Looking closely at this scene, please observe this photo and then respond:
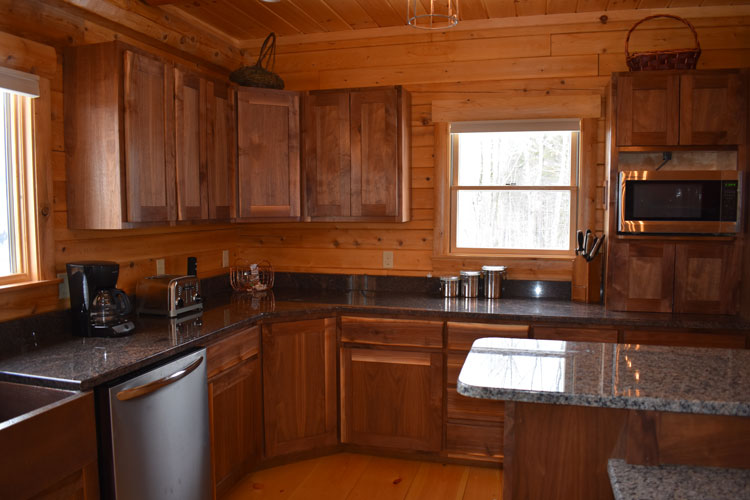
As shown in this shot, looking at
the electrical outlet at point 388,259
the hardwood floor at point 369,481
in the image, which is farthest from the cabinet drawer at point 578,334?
the electrical outlet at point 388,259

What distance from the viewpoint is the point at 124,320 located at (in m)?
2.52

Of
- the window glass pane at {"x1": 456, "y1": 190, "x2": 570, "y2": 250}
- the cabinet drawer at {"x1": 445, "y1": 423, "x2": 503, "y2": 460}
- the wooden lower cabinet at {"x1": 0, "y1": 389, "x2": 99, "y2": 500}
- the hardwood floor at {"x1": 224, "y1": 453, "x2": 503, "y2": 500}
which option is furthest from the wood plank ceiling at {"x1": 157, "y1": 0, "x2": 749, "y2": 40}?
the hardwood floor at {"x1": 224, "y1": 453, "x2": 503, "y2": 500}

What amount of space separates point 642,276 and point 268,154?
2.15 m

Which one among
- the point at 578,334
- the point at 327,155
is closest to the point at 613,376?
the point at 578,334

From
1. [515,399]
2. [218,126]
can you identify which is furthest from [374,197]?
[515,399]

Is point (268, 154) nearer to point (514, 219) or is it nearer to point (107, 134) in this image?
point (107, 134)

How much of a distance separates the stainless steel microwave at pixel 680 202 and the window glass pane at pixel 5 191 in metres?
2.81

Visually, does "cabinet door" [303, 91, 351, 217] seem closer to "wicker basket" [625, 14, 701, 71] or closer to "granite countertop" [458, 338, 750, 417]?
"wicker basket" [625, 14, 701, 71]

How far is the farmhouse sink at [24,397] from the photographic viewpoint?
1.89 metres

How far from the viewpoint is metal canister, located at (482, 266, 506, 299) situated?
3.39 metres

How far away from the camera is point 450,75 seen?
3537mm

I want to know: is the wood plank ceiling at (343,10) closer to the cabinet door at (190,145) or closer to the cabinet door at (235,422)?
the cabinet door at (190,145)

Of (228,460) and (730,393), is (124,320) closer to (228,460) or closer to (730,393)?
(228,460)

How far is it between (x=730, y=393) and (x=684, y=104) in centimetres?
198
